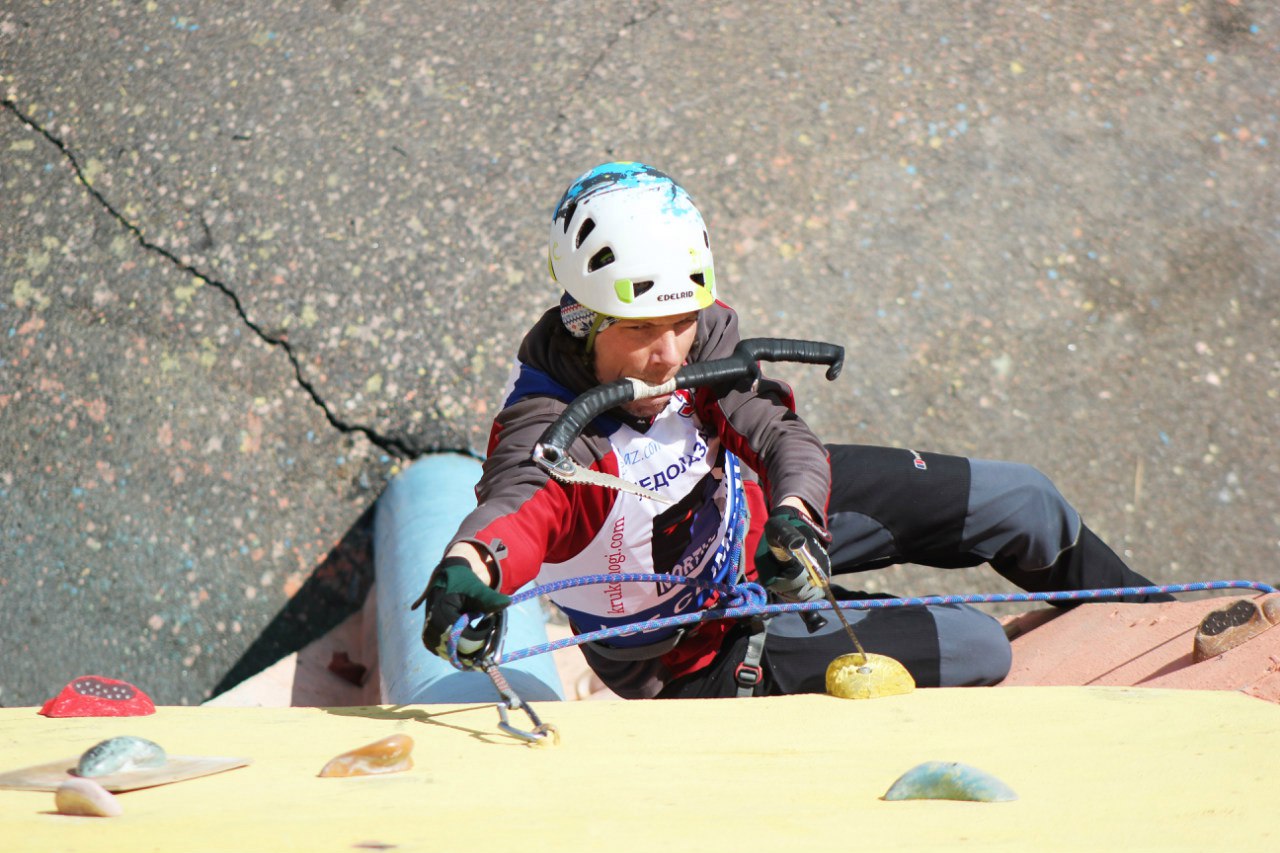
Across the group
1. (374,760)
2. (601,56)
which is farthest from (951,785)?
(601,56)

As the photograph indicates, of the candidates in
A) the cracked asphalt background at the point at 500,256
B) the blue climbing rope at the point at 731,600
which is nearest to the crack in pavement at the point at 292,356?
the cracked asphalt background at the point at 500,256

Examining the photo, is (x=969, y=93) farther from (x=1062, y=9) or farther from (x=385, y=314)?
(x=385, y=314)

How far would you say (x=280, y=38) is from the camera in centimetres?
358

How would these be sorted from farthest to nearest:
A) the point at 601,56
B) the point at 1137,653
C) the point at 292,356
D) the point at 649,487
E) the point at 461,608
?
the point at 601,56, the point at 292,356, the point at 1137,653, the point at 649,487, the point at 461,608

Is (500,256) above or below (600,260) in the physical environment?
above

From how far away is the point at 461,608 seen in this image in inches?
61.5

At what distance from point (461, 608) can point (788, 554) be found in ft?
1.58

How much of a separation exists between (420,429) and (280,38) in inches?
52.3

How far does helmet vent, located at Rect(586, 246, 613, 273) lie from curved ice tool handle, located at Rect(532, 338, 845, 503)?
180 millimetres

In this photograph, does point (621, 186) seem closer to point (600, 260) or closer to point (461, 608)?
point (600, 260)

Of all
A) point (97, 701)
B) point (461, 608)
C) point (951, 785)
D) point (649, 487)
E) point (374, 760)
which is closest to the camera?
point (951, 785)

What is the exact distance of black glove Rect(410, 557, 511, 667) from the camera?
155 centimetres

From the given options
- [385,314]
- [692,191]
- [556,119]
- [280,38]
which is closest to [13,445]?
[385,314]

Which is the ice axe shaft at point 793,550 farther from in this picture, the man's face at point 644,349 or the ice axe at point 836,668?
the man's face at point 644,349
